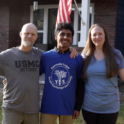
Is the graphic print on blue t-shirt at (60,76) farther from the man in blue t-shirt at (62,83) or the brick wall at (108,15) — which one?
the brick wall at (108,15)

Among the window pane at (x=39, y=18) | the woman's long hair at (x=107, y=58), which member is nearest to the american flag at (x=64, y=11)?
the woman's long hair at (x=107, y=58)

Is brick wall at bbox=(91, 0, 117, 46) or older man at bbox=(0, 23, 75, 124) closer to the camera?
older man at bbox=(0, 23, 75, 124)

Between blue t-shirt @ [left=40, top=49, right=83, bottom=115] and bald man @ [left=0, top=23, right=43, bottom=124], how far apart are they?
141mm

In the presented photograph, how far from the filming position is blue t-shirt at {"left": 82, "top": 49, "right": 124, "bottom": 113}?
2.86 meters

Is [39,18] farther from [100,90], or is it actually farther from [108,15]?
[100,90]

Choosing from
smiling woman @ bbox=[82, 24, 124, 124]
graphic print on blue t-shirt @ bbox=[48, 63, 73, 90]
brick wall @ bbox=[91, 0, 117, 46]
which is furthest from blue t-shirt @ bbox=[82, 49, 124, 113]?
brick wall @ bbox=[91, 0, 117, 46]

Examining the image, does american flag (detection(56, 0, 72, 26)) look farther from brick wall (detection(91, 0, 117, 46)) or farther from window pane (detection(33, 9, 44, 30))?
window pane (detection(33, 9, 44, 30))

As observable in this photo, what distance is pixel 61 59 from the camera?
2.95 meters

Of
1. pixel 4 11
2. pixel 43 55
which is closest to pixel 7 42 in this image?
pixel 4 11

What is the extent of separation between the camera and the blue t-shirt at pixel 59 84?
291 centimetres

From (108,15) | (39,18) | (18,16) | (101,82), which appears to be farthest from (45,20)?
(101,82)

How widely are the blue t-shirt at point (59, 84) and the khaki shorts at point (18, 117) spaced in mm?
163

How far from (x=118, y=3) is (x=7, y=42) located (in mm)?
4476

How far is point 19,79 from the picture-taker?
110 inches
